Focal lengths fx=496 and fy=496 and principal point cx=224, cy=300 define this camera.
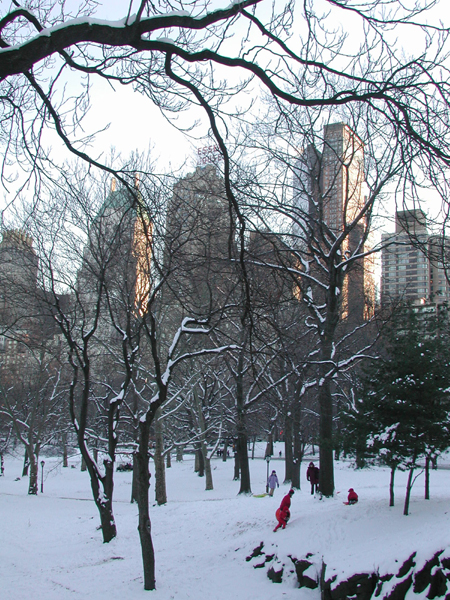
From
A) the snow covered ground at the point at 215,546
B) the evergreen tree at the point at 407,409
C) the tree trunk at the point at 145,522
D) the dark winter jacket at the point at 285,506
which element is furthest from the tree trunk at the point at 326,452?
the tree trunk at the point at 145,522

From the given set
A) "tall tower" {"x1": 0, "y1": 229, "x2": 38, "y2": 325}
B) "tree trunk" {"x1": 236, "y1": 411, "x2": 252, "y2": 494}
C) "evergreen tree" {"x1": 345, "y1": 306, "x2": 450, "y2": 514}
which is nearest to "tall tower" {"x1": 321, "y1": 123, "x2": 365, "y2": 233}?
"evergreen tree" {"x1": 345, "y1": 306, "x2": 450, "y2": 514}

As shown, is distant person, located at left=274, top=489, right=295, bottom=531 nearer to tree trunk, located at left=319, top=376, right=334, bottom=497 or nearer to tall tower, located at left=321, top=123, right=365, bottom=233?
tree trunk, located at left=319, top=376, right=334, bottom=497

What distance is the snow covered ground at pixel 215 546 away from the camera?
8.62 meters

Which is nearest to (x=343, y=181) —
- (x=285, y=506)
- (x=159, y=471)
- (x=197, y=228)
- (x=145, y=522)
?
(x=285, y=506)

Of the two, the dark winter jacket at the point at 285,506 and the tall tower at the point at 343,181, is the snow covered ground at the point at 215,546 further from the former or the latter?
the tall tower at the point at 343,181

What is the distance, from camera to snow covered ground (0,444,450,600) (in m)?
8.62

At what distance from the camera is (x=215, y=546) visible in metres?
12.1

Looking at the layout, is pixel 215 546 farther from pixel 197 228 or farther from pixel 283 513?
pixel 197 228

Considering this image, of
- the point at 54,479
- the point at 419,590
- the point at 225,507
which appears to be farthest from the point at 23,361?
the point at 419,590

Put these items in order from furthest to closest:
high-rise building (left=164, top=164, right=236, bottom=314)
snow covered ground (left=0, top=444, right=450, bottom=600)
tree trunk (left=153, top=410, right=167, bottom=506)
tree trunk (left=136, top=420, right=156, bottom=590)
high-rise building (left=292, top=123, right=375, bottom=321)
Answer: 1. tree trunk (left=153, top=410, right=167, bottom=506)
2. high-rise building (left=292, top=123, right=375, bottom=321)
3. tree trunk (left=136, top=420, right=156, bottom=590)
4. snow covered ground (left=0, top=444, right=450, bottom=600)
5. high-rise building (left=164, top=164, right=236, bottom=314)

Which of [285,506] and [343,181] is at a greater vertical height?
[343,181]

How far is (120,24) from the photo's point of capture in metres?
3.31

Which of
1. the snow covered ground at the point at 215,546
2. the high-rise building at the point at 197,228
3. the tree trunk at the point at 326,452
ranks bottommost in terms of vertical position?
the snow covered ground at the point at 215,546

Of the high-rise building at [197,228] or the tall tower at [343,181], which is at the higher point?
the tall tower at [343,181]
